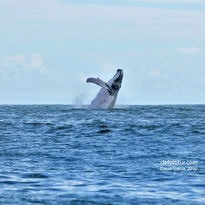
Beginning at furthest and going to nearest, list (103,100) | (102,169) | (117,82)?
(103,100) < (117,82) < (102,169)

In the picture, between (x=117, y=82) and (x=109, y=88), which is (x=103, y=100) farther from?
(x=109, y=88)

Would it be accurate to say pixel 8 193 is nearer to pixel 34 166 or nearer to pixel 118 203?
pixel 118 203

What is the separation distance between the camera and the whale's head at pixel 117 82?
41.8 meters

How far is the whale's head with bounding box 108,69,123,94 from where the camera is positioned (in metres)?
41.8

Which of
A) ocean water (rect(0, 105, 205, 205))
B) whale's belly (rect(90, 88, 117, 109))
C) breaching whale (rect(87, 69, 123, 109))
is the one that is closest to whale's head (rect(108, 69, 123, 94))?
breaching whale (rect(87, 69, 123, 109))

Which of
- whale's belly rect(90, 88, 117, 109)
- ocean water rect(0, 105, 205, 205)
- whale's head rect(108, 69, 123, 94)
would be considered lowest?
ocean water rect(0, 105, 205, 205)

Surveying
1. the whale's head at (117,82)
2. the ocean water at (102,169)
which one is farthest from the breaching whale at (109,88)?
the ocean water at (102,169)

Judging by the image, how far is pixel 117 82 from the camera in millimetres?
42094

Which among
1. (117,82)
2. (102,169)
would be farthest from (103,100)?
(102,169)

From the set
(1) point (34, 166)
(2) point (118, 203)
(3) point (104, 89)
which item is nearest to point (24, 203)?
(2) point (118, 203)

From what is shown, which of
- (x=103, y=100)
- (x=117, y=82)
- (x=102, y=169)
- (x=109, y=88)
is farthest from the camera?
(x=103, y=100)

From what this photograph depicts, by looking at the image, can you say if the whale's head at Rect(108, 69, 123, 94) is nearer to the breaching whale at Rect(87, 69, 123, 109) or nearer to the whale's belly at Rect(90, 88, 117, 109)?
the breaching whale at Rect(87, 69, 123, 109)

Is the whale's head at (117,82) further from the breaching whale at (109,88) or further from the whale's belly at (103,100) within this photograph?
the whale's belly at (103,100)

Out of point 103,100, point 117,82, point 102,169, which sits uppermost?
point 117,82
